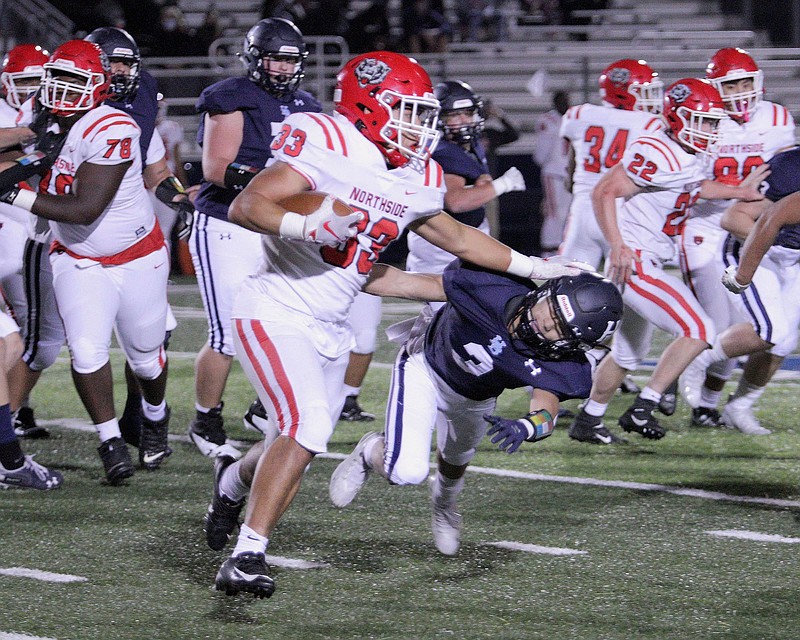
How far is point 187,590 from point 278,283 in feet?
2.85

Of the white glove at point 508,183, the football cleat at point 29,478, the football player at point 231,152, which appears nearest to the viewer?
the football cleat at point 29,478

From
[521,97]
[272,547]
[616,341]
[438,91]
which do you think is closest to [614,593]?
[272,547]

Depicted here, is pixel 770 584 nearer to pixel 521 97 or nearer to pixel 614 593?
pixel 614 593

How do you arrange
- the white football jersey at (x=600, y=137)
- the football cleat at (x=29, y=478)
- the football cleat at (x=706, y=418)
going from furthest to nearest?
the white football jersey at (x=600, y=137) → the football cleat at (x=706, y=418) → the football cleat at (x=29, y=478)

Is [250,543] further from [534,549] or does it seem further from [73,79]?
[73,79]

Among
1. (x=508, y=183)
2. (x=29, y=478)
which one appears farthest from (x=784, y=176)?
(x=29, y=478)

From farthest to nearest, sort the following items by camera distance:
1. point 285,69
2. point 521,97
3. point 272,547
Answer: point 521,97, point 285,69, point 272,547

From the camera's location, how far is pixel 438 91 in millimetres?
6035

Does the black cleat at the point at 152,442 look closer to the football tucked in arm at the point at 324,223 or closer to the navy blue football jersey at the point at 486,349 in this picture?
the navy blue football jersey at the point at 486,349

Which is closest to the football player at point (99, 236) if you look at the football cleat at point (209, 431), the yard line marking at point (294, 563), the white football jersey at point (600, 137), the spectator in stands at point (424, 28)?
the football cleat at point (209, 431)

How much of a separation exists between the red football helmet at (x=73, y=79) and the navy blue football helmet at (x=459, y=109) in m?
1.75

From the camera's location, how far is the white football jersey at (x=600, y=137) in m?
6.31

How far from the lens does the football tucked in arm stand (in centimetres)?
319

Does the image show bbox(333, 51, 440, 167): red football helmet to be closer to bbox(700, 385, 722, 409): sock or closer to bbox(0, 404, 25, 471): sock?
bbox(0, 404, 25, 471): sock
